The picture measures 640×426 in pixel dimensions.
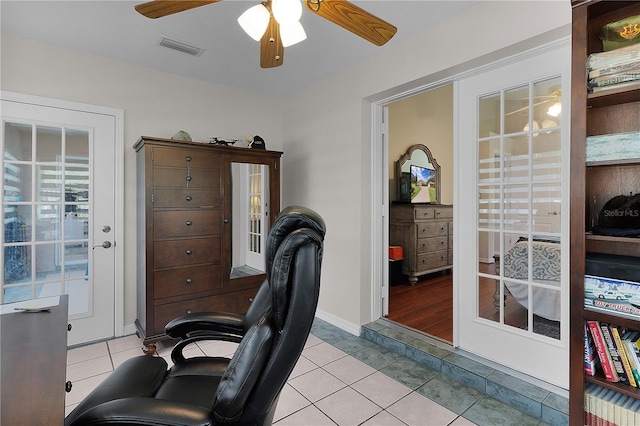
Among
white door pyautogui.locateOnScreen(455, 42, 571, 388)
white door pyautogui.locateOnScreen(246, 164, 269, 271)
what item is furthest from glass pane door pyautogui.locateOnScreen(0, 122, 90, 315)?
white door pyautogui.locateOnScreen(455, 42, 571, 388)

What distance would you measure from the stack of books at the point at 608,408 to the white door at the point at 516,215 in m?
0.47

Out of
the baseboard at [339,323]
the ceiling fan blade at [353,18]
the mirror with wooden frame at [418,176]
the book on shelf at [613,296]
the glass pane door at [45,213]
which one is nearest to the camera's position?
the book on shelf at [613,296]

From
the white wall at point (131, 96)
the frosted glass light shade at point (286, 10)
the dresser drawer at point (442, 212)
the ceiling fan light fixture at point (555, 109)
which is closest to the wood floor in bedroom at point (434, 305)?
the dresser drawer at point (442, 212)

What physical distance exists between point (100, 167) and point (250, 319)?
236 centimetres

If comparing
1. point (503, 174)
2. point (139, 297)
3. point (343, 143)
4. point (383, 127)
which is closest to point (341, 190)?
point (343, 143)

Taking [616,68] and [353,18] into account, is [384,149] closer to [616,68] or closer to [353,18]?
[353,18]

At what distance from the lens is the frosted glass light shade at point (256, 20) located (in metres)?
1.49

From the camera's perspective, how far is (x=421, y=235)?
4.41m

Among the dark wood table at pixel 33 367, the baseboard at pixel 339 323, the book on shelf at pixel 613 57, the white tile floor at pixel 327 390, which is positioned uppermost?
the book on shelf at pixel 613 57

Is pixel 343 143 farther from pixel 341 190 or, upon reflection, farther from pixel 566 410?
pixel 566 410

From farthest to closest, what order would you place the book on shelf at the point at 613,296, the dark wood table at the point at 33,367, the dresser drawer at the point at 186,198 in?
the dresser drawer at the point at 186,198 → the book on shelf at the point at 613,296 → the dark wood table at the point at 33,367

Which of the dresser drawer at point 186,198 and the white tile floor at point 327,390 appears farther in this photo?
the dresser drawer at point 186,198

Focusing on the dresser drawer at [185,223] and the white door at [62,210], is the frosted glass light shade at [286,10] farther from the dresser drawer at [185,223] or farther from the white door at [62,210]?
the white door at [62,210]

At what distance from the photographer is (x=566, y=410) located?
175cm
